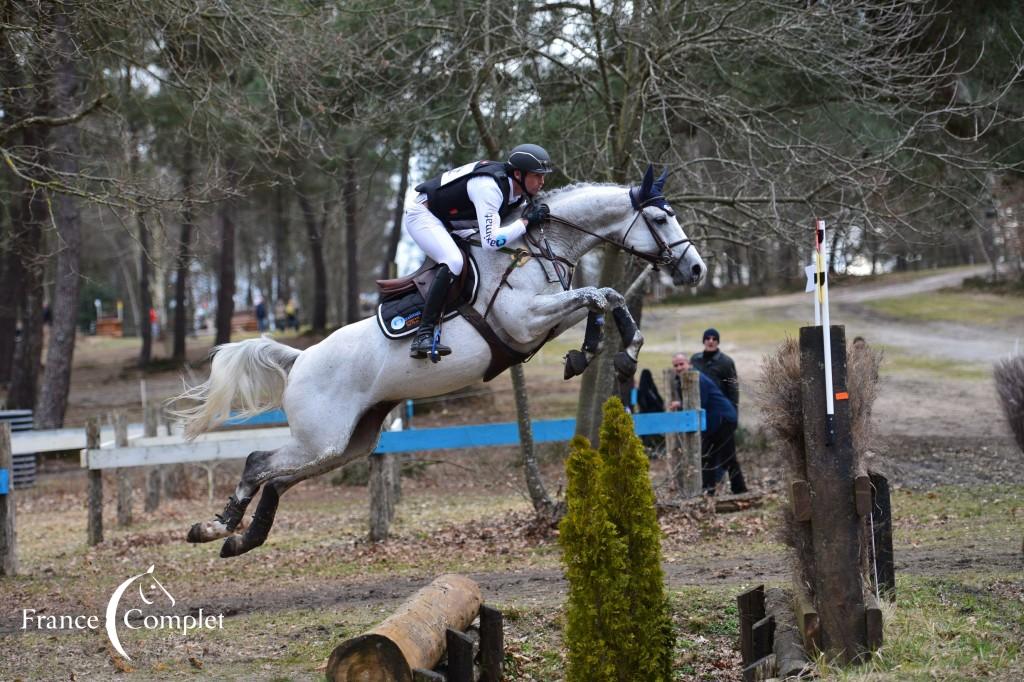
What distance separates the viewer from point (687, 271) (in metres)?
6.20

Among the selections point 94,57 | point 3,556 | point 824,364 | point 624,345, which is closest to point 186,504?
point 3,556

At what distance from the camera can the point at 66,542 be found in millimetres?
12125

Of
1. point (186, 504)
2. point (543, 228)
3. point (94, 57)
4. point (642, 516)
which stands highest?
point (94, 57)

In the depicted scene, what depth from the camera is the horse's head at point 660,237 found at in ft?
20.4

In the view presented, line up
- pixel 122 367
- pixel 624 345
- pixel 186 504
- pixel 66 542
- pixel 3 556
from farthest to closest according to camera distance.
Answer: pixel 122 367
pixel 186 504
pixel 66 542
pixel 3 556
pixel 624 345

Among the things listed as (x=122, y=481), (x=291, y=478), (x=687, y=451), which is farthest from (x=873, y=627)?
(x=122, y=481)

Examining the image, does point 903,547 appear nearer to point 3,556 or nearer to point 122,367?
point 3,556

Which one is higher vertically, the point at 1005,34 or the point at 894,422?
the point at 1005,34

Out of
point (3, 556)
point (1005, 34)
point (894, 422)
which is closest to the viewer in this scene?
point (3, 556)

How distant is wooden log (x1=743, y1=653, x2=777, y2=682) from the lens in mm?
5684

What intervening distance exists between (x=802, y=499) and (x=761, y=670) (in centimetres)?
98

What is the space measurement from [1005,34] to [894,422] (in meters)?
8.52

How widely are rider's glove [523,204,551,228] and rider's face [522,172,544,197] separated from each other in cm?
9

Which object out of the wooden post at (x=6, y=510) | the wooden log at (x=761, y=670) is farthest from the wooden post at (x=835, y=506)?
the wooden post at (x=6, y=510)
